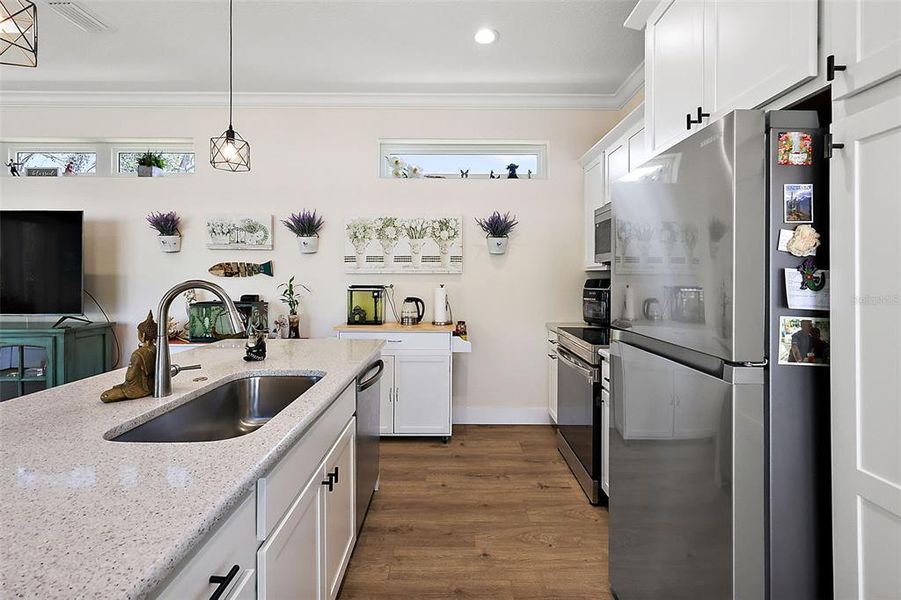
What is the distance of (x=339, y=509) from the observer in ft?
5.54

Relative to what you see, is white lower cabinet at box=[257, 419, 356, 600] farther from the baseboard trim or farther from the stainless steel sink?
the baseboard trim

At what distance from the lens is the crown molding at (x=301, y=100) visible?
3.89 m

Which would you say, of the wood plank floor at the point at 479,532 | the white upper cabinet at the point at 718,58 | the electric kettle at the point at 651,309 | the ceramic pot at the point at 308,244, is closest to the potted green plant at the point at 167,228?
the ceramic pot at the point at 308,244

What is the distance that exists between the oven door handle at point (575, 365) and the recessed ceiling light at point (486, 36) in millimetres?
2157

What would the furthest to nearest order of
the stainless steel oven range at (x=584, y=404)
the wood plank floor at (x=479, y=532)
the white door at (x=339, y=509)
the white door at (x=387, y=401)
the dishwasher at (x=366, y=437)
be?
the white door at (x=387, y=401), the stainless steel oven range at (x=584, y=404), the dishwasher at (x=366, y=437), the wood plank floor at (x=479, y=532), the white door at (x=339, y=509)

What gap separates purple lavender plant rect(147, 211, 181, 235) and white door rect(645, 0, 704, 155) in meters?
3.79

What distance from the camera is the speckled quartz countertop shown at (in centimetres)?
55

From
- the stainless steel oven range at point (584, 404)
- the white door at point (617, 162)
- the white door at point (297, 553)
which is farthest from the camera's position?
the white door at point (617, 162)

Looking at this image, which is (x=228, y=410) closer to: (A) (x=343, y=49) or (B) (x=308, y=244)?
(B) (x=308, y=244)

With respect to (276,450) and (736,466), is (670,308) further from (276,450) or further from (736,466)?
(276,450)

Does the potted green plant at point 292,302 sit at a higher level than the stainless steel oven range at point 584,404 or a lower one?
higher

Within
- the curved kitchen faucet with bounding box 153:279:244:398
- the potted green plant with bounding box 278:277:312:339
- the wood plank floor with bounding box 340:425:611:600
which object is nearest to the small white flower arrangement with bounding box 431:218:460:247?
the potted green plant with bounding box 278:277:312:339

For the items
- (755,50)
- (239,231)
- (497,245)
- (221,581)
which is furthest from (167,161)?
(755,50)

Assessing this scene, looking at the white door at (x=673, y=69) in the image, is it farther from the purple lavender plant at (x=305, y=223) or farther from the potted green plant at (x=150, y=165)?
the potted green plant at (x=150, y=165)
